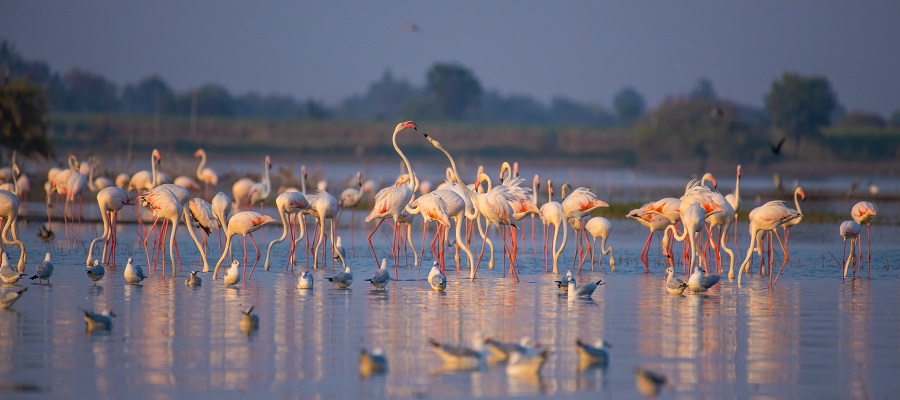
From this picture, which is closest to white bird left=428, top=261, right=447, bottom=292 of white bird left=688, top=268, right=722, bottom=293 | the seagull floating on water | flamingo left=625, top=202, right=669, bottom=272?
white bird left=688, top=268, right=722, bottom=293

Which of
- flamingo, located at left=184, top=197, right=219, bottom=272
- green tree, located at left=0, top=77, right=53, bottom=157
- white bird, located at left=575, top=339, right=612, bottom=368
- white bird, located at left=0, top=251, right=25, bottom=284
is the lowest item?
white bird, located at left=575, top=339, right=612, bottom=368

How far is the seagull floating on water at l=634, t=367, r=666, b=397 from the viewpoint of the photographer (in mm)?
7570

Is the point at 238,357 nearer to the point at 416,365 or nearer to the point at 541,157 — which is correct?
the point at 416,365

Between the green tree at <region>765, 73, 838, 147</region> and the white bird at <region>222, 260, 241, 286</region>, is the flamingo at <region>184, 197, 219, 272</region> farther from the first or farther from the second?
the green tree at <region>765, 73, 838, 147</region>

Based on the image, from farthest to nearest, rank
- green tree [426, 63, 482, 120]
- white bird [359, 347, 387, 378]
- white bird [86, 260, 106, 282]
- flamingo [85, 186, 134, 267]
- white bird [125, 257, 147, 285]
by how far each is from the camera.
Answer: green tree [426, 63, 482, 120]
flamingo [85, 186, 134, 267]
white bird [125, 257, 147, 285]
white bird [86, 260, 106, 282]
white bird [359, 347, 387, 378]

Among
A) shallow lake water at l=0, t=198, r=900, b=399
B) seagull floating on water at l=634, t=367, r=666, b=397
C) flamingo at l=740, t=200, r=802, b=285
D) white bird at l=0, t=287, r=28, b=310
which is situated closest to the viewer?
seagull floating on water at l=634, t=367, r=666, b=397

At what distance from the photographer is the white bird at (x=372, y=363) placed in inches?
314

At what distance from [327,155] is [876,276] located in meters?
49.4

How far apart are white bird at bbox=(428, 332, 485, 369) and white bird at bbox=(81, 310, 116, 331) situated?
9.51 feet

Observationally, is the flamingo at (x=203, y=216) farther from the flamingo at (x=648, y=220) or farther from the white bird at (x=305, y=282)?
the flamingo at (x=648, y=220)

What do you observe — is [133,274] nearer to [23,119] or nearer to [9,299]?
[9,299]

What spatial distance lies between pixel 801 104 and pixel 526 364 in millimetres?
69024

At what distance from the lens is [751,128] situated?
193 ft

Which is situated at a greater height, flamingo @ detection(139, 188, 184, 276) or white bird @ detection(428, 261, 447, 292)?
flamingo @ detection(139, 188, 184, 276)
